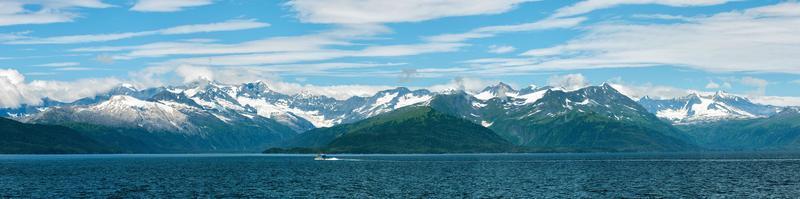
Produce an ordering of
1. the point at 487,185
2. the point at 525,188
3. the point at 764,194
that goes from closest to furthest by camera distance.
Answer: the point at 764,194 < the point at 525,188 < the point at 487,185

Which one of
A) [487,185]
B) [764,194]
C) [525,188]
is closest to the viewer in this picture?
[764,194]

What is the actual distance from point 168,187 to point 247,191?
23.6 meters

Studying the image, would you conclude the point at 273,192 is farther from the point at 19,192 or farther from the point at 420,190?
the point at 19,192

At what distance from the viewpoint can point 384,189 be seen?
186 m

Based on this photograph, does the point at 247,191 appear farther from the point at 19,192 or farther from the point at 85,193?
the point at 19,192

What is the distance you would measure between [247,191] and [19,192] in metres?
44.6

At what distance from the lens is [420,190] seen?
596 ft

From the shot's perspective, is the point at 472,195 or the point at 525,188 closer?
the point at 472,195

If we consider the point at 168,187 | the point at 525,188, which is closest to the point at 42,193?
the point at 168,187

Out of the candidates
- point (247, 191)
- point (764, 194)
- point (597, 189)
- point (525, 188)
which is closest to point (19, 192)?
point (247, 191)

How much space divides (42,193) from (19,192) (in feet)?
19.1

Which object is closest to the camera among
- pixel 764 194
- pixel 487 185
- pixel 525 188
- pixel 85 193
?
pixel 764 194

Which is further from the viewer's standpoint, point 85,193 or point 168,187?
point 168,187

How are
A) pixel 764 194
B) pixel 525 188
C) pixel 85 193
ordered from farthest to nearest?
pixel 525 188
pixel 85 193
pixel 764 194
